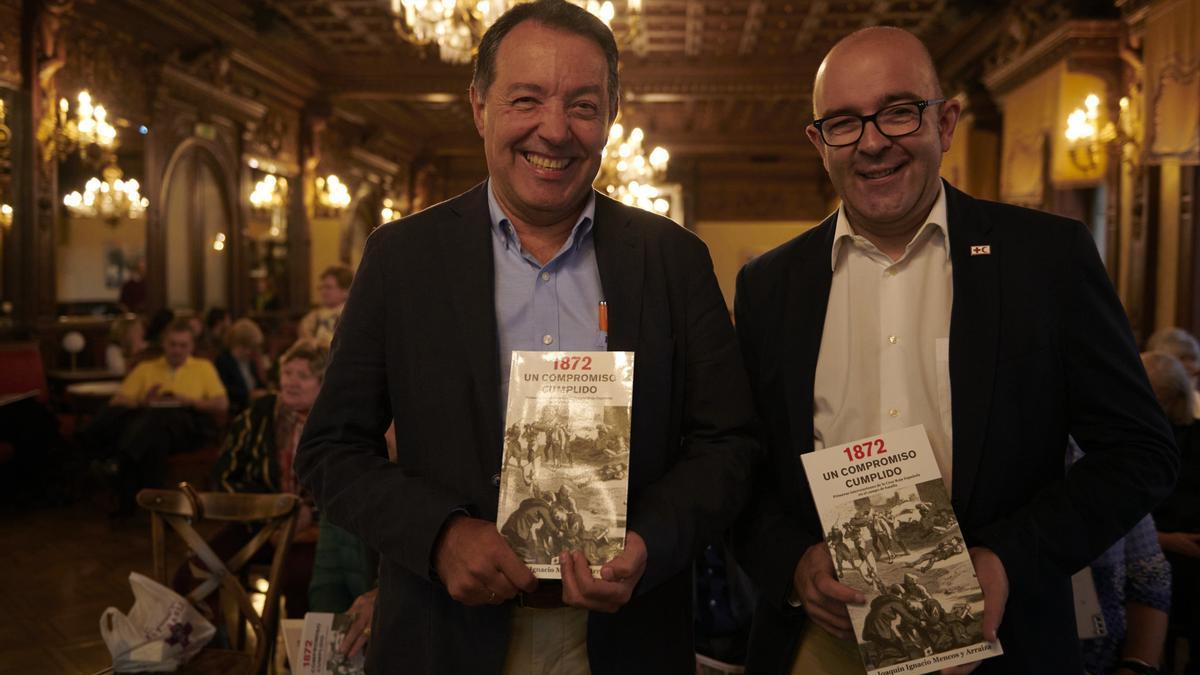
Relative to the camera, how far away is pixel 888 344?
163 centimetres

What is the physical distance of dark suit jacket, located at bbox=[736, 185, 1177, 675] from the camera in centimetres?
147

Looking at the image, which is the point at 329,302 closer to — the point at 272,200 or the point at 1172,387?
the point at 1172,387

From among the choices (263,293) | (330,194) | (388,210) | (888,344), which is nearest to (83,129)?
(263,293)

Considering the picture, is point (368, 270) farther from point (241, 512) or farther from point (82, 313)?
point (82, 313)

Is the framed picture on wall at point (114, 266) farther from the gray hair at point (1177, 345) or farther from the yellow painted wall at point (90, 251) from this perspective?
the gray hair at point (1177, 345)

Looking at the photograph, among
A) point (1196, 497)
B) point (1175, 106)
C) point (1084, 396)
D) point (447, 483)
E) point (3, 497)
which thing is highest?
point (1175, 106)

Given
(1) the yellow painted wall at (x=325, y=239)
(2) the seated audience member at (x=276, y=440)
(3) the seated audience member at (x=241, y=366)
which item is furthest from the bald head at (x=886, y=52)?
(1) the yellow painted wall at (x=325, y=239)

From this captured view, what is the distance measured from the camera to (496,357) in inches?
57.9

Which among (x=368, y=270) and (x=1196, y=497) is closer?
(x=368, y=270)

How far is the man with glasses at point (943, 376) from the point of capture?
1.48 m

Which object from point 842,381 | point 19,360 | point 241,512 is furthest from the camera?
point 19,360

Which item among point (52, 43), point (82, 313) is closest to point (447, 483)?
point (52, 43)

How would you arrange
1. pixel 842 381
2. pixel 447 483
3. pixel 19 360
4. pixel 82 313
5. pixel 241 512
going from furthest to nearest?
pixel 82 313, pixel 19 360, pixel 241 512, pixel 842 381, pixel 447 483

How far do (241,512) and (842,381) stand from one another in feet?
6.76
